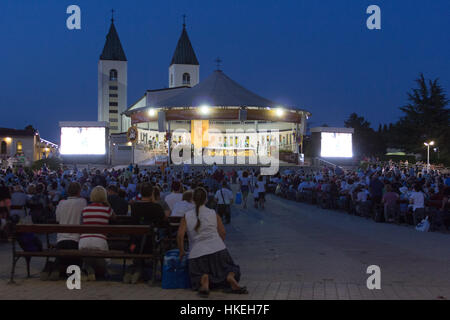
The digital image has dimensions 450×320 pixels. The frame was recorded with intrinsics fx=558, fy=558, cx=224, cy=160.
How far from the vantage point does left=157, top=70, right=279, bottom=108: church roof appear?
3747 centimetres

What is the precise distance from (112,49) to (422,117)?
168ft

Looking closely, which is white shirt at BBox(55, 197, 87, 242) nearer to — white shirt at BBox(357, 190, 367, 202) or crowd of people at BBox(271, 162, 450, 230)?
crowd of people at BBox(271, 162, 450, 230)

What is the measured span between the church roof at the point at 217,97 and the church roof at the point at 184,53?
140 ft

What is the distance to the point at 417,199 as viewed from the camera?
14.0 metres

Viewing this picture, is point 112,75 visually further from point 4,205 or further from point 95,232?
point 95,232

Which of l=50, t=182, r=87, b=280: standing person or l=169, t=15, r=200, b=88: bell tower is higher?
l=169, t=15, r=200, b=88: bell tower

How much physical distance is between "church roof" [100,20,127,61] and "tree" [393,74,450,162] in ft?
156

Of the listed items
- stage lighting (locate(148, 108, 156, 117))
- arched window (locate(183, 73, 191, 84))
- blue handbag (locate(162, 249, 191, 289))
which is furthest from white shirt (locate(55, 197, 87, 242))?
arched window (locate(183, 73, 191, 84))

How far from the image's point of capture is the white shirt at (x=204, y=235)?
21.2ft

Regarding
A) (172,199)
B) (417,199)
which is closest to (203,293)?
(172,199)

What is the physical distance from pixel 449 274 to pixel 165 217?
13.1 feet

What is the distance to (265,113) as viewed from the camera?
38.0 metres
